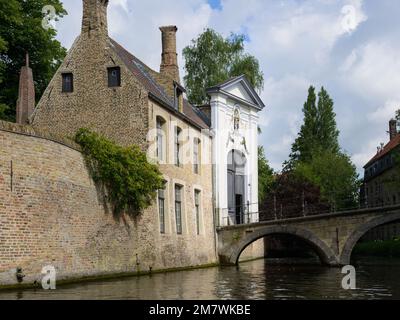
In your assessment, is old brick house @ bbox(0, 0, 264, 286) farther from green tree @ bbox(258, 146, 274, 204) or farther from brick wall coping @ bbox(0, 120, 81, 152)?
green tree @ bbox(258, 146, 274, 204)

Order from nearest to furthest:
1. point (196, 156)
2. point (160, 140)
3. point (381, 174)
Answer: point (160, 140) < point (196, 156) < point (381, 174)

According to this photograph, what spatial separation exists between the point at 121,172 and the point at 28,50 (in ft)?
29.9

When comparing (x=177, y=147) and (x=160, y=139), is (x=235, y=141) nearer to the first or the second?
(x=177, y=147)

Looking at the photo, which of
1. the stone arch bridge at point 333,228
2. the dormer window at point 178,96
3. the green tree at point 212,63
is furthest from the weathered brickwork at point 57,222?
the green tree at point 212,63

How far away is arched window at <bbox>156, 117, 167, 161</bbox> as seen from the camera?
1931cm

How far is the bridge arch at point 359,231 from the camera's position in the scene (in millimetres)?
21938

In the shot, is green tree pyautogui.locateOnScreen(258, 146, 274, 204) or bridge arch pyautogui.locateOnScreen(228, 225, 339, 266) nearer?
bridge arch pyautogui.locateOnScreen(228, 225, 339, 266)

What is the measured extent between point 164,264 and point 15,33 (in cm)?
983

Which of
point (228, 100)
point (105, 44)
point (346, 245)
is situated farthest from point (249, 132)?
point (105, 44)

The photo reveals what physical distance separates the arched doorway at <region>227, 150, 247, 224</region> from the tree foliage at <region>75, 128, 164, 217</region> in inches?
352

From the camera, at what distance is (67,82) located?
65.1 ft

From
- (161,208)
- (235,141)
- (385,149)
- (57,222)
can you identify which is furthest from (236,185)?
(385,149)

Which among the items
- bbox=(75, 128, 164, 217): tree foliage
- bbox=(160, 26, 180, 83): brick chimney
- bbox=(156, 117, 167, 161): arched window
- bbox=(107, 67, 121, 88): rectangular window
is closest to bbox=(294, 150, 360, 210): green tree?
bbox=(160, 26, 180, 83): brick chimney
